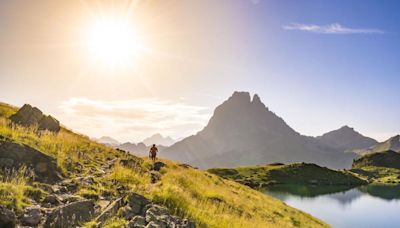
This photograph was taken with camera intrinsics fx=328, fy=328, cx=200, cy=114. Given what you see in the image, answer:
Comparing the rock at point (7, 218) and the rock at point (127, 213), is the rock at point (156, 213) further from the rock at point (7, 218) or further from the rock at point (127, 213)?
the rock at point (7, 218)

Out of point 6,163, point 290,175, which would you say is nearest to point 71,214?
point 6,163

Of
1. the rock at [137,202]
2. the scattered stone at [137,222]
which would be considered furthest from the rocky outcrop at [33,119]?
the scattered stone at [137,222]

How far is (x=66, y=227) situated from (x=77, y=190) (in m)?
4.42

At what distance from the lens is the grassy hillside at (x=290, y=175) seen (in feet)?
496

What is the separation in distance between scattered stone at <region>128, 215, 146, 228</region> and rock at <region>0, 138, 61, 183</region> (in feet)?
18.7

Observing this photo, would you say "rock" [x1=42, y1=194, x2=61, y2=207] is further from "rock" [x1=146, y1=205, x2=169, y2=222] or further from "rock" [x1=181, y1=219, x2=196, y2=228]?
"rock" [x1=181, y1=219, x2=196, y2=228]

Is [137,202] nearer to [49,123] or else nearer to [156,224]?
[156,224]

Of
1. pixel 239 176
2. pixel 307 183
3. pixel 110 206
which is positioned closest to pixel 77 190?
pixel 110 206

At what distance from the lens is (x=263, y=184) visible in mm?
137875

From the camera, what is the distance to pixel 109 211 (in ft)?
39.7

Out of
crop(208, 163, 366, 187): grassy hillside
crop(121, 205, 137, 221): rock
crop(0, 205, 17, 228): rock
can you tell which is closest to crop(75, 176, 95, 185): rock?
crop(121, 205, 137, 221): rock

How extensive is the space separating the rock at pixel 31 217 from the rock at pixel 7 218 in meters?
0.41

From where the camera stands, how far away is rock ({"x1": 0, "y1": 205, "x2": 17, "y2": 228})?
9680 millimetres

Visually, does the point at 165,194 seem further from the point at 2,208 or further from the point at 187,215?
the point at 2,208
